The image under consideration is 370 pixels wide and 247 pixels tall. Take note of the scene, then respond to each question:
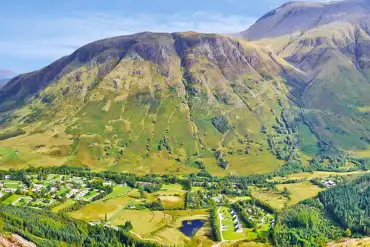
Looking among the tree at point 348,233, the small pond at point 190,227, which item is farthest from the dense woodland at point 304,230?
the small pond at point 190,227

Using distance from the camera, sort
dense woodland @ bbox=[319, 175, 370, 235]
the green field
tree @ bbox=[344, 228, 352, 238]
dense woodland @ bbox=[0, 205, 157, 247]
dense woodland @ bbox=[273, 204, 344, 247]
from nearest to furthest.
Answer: dense woodland @ bbox=[0, 205, 157, 247] < dense woodland @ bbox=[273, 204, 344, 247] < tree @ bbox=[344, 228, 352, 238] < the green field < dense woodland @ bbox=[319, 175, 370, 235]

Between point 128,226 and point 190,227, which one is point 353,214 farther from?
point 128,226

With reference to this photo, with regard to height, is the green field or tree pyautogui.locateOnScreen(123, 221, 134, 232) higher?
tree pyautogui.locateOnScreen(123, 221, 134, 232)

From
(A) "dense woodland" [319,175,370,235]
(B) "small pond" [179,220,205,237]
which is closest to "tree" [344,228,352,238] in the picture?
(A) "dense woodland" [319,175,370,235]

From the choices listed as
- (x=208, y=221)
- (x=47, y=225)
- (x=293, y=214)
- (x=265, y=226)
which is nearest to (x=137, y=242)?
(x=47, y=225)

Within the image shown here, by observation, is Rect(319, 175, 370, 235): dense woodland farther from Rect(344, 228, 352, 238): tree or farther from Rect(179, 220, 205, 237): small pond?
Rect(179, 220, 205, 237): small pond

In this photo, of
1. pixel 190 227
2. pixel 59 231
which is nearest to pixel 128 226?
pixel 190 227

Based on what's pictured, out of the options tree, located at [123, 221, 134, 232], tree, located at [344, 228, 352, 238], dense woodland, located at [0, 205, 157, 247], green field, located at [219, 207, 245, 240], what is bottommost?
tree, located at [344, 228, 352, 238]

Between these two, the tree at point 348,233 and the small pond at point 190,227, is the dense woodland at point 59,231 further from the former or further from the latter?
the tree at point 348,233

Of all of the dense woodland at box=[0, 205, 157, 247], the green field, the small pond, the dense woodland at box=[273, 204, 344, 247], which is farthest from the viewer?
the small pond
